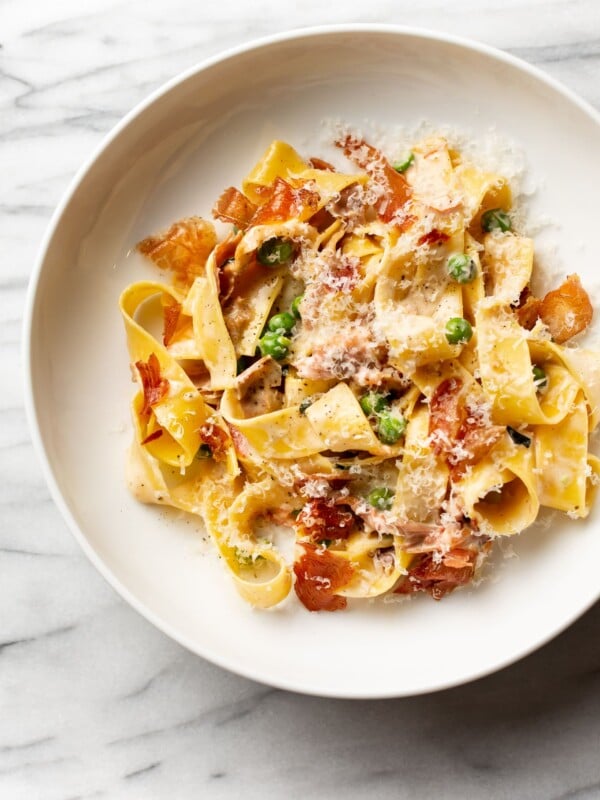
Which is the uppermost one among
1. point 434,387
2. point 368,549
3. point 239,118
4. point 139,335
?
point 239,118

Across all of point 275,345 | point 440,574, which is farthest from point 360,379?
point 440,574

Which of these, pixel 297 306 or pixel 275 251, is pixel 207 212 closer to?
pixel 275 251

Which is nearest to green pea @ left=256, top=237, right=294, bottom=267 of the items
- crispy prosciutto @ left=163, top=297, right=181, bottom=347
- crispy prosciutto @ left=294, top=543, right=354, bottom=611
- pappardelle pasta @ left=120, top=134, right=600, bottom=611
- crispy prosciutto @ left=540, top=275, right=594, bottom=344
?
pappardelle pasta @ left=120, top=134, right=600, bottom=611

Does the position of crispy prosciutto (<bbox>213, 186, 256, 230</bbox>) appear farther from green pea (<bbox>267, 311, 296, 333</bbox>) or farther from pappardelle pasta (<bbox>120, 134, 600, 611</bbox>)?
green pea (<bbox>267, 311, 296, 333</bbox>)

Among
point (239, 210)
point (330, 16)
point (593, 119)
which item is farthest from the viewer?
point (330, 16)

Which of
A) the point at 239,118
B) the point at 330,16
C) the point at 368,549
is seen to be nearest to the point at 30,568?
the point at 368,549

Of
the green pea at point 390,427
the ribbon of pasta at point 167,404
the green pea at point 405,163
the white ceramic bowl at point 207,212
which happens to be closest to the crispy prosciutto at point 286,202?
the white ceramic bowl at point 207,212

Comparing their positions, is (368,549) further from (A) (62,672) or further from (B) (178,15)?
(B) (178,15)

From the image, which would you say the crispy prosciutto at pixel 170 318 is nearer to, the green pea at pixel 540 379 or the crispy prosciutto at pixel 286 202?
the crispy prosciutto at pixel 286 202
